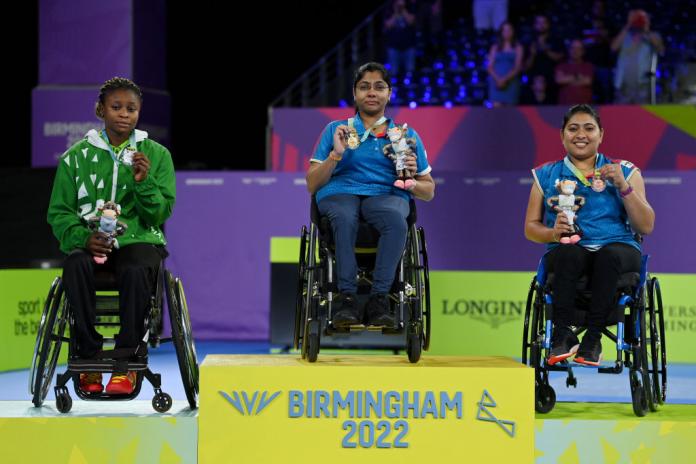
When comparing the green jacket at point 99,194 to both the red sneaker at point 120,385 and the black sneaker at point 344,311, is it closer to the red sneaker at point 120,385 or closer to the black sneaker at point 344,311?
the red sneaker at point 120,385

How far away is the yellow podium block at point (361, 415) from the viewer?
4.01 meters

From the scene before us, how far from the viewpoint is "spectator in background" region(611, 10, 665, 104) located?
10.5 m

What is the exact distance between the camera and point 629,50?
10.6 m

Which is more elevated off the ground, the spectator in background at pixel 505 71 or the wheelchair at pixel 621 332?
the spectator in background at pixel 505 71

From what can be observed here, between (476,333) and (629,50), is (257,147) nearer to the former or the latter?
(629,50)

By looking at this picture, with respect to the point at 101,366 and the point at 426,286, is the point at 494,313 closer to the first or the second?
the point at 426,286

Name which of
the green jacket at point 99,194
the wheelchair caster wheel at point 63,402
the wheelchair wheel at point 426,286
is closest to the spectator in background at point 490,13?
the wheelchair wheel at point 426,286

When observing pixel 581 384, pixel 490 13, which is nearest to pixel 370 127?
pixel 581 384

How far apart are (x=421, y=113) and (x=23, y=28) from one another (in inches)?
238

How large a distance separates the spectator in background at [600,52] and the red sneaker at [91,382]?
733cm

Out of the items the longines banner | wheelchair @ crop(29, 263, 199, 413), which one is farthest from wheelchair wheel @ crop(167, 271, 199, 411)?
the longines banner

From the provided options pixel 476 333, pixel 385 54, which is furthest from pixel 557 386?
pixel 385 54

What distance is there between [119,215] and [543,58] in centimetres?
706

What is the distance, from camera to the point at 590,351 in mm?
4340
